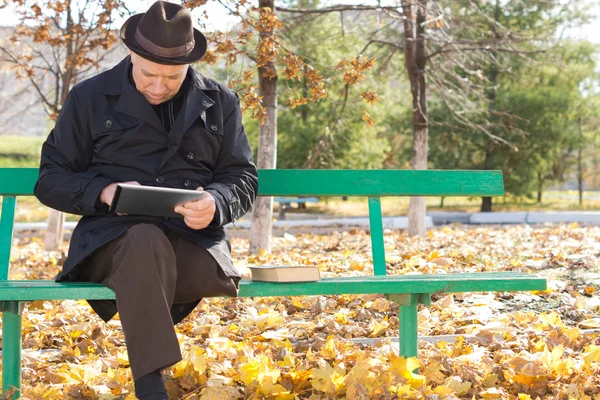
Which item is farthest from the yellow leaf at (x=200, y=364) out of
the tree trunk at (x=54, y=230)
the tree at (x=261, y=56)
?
the tree trunk at (x=54, y=230)

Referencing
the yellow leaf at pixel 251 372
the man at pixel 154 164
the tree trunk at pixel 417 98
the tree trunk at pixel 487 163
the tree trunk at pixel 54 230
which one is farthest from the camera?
the tree trunk at pixel 487 163

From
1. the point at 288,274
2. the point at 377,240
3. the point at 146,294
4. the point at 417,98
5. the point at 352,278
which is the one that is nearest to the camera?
the point at 146,294

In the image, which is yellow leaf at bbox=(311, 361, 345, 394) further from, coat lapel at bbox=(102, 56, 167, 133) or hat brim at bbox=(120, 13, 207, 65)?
hat brim at bbox=(120, 13, 207, 65)

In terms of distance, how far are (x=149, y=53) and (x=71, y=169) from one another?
0.62 metres

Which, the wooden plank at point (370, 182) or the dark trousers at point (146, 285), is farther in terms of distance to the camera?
the wooden plank at point (370, 182)

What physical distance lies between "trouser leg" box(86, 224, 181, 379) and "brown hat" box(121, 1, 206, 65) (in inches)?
27.2

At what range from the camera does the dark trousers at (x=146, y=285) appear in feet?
8.59

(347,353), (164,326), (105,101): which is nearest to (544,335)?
(347,353)

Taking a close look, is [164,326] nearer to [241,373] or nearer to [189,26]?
[241,373]

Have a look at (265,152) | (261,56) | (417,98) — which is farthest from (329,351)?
(417,98)

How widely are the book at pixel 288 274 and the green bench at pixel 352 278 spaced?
4 cm

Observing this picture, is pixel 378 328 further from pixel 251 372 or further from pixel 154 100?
pixel 154 100

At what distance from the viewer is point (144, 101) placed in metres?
3.16

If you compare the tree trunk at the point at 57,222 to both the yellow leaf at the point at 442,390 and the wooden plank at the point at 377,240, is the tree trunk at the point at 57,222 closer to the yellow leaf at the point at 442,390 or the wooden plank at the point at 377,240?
the wooden plank at the point at 377,240
